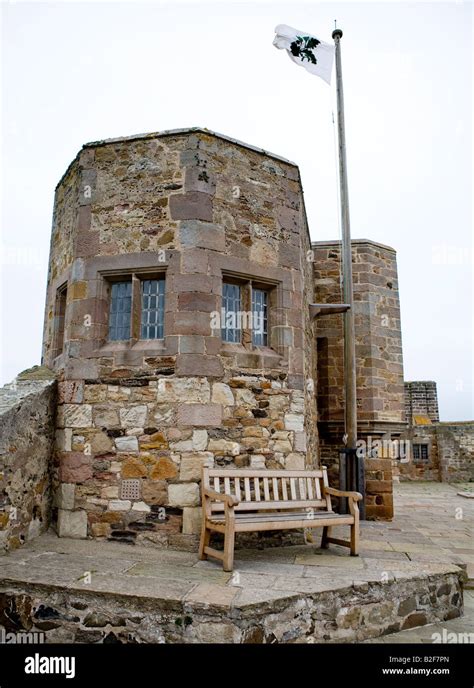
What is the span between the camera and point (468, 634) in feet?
14.7

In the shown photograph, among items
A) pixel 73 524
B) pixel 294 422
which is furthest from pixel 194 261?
pixel 73 524

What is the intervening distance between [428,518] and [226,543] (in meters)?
6.12

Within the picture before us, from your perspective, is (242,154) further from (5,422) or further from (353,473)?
(353,473)

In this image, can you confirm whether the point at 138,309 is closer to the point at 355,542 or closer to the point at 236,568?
the point at 236,568

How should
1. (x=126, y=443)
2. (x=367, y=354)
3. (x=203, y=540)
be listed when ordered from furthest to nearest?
(x=367, y=354), (x=126, y=443), (x=203, y=540)

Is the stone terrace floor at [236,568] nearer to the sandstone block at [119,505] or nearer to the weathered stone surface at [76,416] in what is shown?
the sandstone block at [119,505]

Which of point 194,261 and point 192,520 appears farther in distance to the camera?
point 194,261

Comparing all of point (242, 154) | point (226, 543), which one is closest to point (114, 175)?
point (242, 154)

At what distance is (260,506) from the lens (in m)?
5.29

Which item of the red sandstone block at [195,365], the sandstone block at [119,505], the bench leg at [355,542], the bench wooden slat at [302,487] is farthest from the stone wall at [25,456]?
the bench leg at [355,542]

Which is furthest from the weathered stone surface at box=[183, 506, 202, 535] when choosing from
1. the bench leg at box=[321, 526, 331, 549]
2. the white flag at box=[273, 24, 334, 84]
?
the white flag at box=[273, 24, 334, 84]

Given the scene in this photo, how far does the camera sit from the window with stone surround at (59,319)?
701 centimetres

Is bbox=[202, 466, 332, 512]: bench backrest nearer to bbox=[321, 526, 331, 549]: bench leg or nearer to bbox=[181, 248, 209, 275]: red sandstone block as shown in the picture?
bbox=[321, 526, 331, 549]: bench leg

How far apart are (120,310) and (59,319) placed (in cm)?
127
